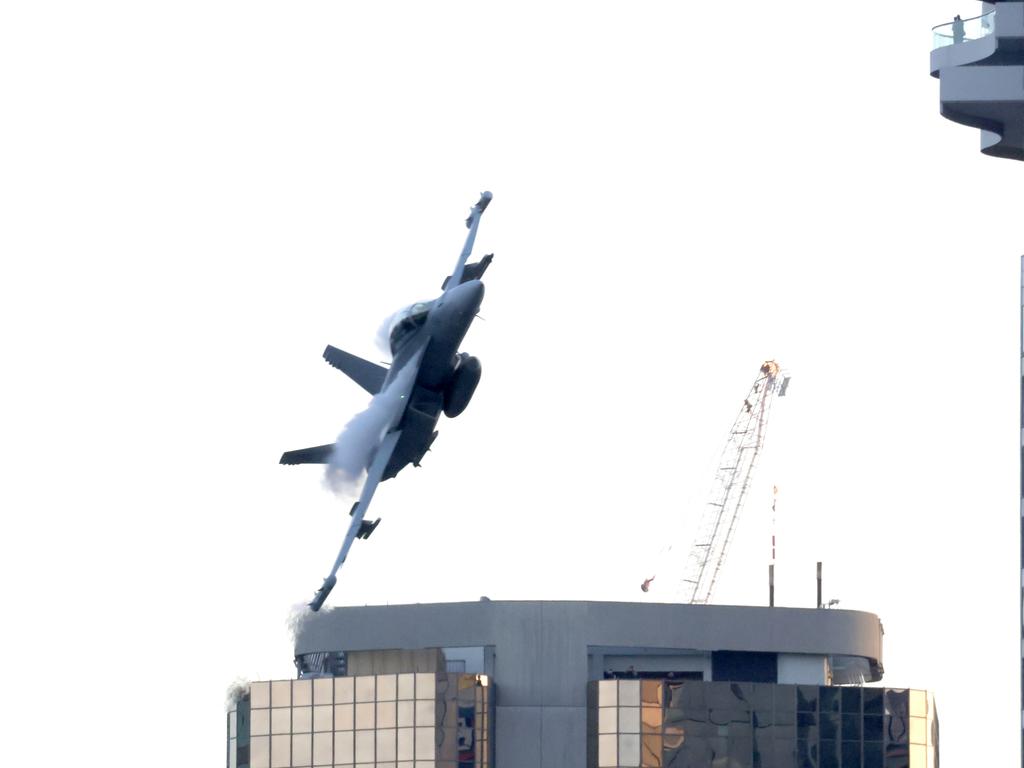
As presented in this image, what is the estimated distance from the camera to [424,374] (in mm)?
102562

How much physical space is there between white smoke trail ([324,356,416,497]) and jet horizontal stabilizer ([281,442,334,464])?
1.14 ft

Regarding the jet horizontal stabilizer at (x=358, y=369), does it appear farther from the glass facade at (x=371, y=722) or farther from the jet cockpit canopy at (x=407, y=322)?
the glass facade at (x=371, y=722)

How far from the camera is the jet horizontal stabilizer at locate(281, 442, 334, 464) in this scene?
108 metres

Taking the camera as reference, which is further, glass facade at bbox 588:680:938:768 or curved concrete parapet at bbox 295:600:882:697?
curved concrete parapet at bbox 295:600:882:697

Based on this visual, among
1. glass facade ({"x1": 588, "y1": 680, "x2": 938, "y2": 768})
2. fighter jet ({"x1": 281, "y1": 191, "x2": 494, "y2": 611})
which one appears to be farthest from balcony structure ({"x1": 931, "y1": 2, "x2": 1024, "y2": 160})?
glass facade ({"x1": 588, "y1": 680, "x2": 938, "y2": 768})

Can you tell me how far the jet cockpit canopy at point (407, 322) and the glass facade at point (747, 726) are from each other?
52361 mm

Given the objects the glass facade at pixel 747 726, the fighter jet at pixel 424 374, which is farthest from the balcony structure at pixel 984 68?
the glass facade at pixel 747 726

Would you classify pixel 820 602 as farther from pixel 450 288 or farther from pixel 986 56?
pixel 450 288

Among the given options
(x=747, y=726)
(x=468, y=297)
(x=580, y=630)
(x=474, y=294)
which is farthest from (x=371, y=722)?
(x=474, y=294)

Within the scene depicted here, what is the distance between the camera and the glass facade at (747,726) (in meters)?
151

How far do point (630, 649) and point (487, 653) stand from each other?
8668 mm

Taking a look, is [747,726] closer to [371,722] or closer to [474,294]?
[371,722]

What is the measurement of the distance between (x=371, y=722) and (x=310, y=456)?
46218mm

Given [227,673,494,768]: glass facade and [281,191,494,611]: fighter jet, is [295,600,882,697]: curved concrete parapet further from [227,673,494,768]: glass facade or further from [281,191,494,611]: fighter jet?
[281,191,494,611]: fighter jet
